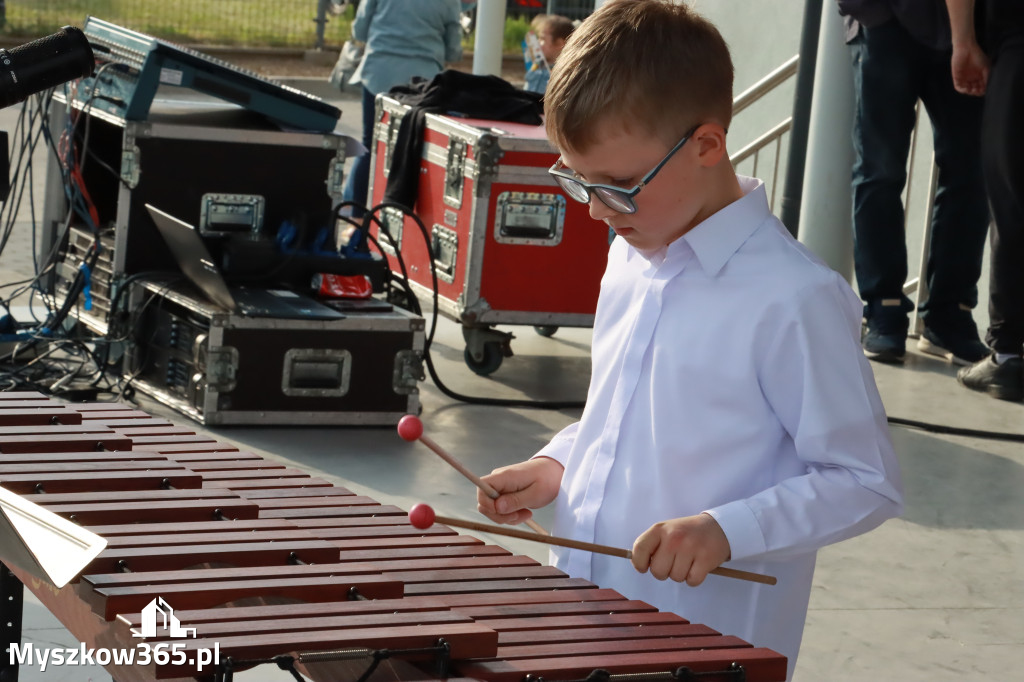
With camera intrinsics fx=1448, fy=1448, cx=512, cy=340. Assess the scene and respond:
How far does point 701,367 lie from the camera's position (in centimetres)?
227

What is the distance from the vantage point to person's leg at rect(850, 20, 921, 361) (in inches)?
243

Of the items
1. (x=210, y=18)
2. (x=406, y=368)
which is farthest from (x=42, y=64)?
(x=210, y=18)

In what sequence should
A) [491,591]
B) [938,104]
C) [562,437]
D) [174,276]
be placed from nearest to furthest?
[491,591]
[562,437]
[174,276]
[938,104]

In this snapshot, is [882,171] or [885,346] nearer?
[882,171]

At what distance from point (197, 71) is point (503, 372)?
1.87 m

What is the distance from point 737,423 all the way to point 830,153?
190 inches

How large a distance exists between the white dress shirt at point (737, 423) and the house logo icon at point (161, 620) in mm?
757

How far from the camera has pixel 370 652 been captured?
1851mm

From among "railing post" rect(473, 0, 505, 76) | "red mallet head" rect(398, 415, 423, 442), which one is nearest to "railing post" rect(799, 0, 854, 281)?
"railing post" rect(473, 0, 505, 76)

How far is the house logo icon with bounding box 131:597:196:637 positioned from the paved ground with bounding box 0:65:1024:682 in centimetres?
147

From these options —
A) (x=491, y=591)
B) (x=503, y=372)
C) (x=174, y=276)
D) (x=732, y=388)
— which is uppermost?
(x=732, y=388)

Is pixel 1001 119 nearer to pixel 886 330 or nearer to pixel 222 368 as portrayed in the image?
pixel 886 330

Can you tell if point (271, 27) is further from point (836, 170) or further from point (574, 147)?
point (574, 147)

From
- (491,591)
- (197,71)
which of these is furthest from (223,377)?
(491,591)
